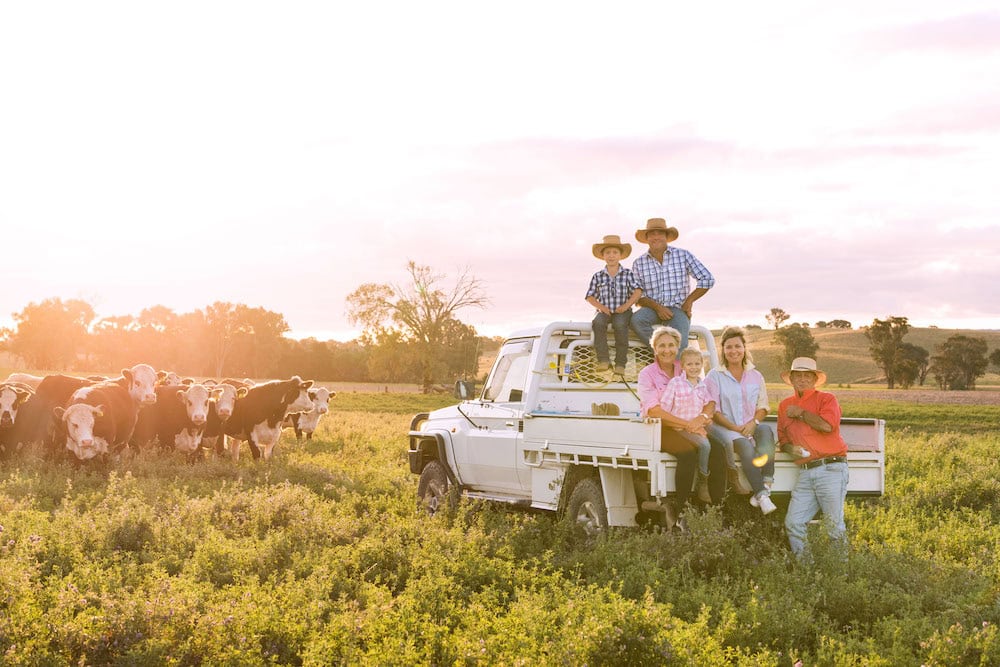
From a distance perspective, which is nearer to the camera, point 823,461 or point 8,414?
point 823,461

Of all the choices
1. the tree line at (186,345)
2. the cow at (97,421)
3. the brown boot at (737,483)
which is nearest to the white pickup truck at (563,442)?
the brown boot at (737,483)

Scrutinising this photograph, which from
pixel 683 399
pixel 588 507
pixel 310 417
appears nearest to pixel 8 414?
pixel 310 417

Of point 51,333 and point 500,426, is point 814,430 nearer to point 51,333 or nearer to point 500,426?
point 500,426

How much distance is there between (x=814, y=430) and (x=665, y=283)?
2.80m

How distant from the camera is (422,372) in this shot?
76688mm

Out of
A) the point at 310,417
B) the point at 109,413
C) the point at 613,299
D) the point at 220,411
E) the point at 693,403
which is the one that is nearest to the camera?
the point at 693,403

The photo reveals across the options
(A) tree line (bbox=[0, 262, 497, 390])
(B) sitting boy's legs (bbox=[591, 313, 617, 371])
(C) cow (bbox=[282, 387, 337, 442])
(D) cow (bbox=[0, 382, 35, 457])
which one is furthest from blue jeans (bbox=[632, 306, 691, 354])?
(A) tree line (bbox=[0, 262, 497, 390])

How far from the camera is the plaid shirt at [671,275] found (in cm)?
1141

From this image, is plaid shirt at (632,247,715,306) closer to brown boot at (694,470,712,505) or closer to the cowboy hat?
the cowboy hat

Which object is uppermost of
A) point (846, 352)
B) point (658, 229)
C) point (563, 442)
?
point (846, 352)

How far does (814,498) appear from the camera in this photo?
30.1ft

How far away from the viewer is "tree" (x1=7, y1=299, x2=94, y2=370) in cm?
9138

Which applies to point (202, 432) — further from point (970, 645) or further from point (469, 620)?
point (970, 645)

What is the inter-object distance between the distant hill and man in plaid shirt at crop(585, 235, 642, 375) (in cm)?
9047
